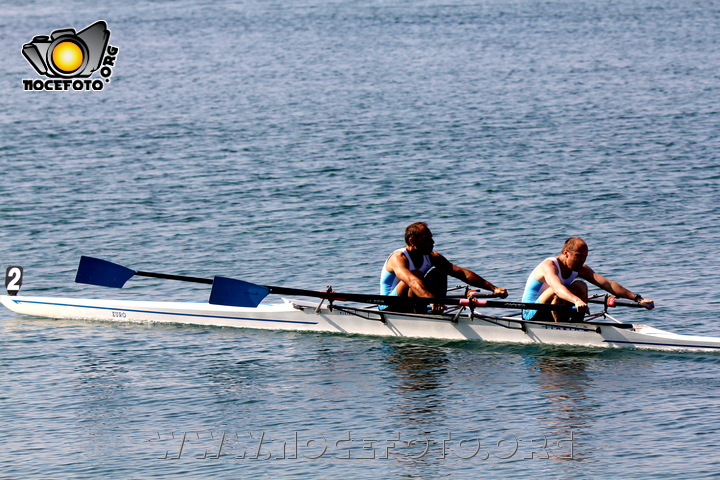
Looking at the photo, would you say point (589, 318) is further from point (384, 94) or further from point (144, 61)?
point (144, 61)

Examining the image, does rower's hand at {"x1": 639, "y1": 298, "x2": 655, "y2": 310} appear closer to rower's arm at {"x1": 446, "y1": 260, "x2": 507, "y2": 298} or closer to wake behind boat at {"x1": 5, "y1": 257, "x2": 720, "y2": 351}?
wake behind boat at {"x1": 5, "y1": 257, "x2": 720, "y2": 351}

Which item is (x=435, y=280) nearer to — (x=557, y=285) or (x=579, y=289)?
(x=557, y=285)

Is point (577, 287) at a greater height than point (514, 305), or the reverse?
point (577, 287)

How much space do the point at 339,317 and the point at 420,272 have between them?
151cm

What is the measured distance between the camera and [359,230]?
23.0m

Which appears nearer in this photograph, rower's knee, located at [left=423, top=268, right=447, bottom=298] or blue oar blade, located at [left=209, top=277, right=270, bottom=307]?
rower's knee, located at [left=423, top=268, right=447, bottom=298]

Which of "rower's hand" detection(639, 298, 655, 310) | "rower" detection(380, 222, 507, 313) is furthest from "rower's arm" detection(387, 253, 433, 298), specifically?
"rower's hand" detection(639, 298, 655, 310)

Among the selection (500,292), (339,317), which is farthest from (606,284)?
(339,317)

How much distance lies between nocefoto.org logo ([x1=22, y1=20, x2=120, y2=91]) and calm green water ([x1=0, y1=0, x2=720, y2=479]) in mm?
807

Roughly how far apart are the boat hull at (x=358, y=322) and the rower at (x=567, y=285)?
0.25 m

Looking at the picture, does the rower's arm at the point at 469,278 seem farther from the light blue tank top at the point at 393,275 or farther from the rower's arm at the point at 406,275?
the rower's arm at the point at 406,275

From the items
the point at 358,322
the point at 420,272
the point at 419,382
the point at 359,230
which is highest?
the point at 359,230

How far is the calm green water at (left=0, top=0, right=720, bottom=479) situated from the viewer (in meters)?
12.1

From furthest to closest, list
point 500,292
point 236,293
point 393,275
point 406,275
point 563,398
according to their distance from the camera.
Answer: point 236,293 → point 393,275 → point 500,292 → point 406,275 → point 563,398
